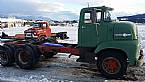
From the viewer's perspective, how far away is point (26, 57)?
11750 millimetres

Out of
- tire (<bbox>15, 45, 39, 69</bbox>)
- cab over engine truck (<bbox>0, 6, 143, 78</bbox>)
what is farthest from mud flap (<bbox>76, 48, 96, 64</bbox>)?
tire (<bbox>15, 45, 39, 69</bbox>)

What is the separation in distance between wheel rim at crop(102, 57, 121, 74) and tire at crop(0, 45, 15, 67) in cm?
418

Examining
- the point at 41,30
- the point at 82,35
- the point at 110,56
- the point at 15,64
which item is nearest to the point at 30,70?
the point at 15,64

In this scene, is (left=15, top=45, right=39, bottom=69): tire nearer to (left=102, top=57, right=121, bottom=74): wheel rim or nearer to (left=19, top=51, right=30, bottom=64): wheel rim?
(left=19, top=51, right=30, bottom=64): wheel rim

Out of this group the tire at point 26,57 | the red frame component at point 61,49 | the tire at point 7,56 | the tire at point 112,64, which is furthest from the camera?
the tire at point 7,56

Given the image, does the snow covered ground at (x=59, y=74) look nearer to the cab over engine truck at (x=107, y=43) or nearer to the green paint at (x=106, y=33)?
the cab over engine truck at (x=107, y=43)

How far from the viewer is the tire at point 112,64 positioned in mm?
9734

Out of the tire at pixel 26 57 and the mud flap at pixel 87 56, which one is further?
the tire at pixel 26 57

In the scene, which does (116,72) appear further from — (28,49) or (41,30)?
(41,30)

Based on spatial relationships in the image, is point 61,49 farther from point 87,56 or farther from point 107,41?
point 107,41

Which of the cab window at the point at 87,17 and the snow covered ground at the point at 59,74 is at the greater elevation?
the cab window at the point at 87,17

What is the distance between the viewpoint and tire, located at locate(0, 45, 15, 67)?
12070mm

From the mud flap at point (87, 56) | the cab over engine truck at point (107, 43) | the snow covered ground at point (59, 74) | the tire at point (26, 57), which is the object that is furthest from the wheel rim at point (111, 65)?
the tire at point (26, 57)

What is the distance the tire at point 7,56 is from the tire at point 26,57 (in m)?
0.36
